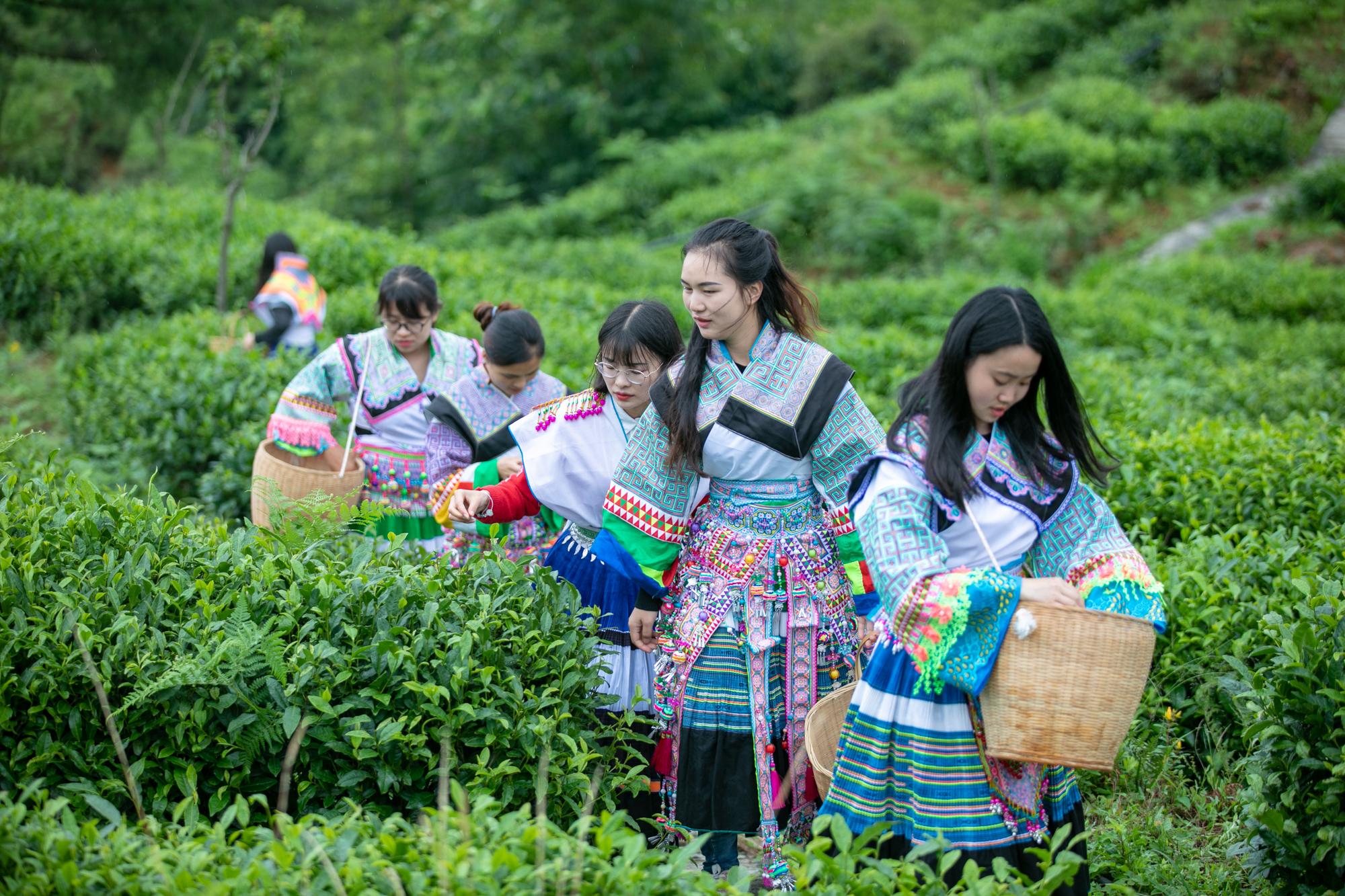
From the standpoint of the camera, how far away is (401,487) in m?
4.78

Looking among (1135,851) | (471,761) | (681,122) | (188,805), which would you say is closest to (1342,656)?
(1135,851)

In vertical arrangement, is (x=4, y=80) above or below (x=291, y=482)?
above

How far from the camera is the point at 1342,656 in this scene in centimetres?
286

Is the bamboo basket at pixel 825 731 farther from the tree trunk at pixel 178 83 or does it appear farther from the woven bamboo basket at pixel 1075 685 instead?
the tree trunk at pixel 178 83

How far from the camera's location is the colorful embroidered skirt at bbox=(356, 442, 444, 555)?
4.76 metres

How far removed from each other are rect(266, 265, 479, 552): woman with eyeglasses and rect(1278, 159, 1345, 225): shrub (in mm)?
13710

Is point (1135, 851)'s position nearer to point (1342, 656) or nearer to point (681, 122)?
point (1342, 656)

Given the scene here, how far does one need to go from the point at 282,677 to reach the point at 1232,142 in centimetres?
1728

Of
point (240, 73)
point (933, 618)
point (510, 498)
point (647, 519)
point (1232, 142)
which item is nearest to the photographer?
point (933, 618)

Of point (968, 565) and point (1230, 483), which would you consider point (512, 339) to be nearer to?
point (968, 565)

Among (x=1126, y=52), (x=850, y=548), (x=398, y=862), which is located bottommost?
(x=398, y=862)

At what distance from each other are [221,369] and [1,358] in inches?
135

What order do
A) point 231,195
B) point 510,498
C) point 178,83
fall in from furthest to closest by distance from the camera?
point 178,83 < point 231,195 < point 510,498

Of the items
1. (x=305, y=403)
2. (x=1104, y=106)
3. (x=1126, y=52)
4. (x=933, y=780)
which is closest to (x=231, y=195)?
(x=305, y=403)
